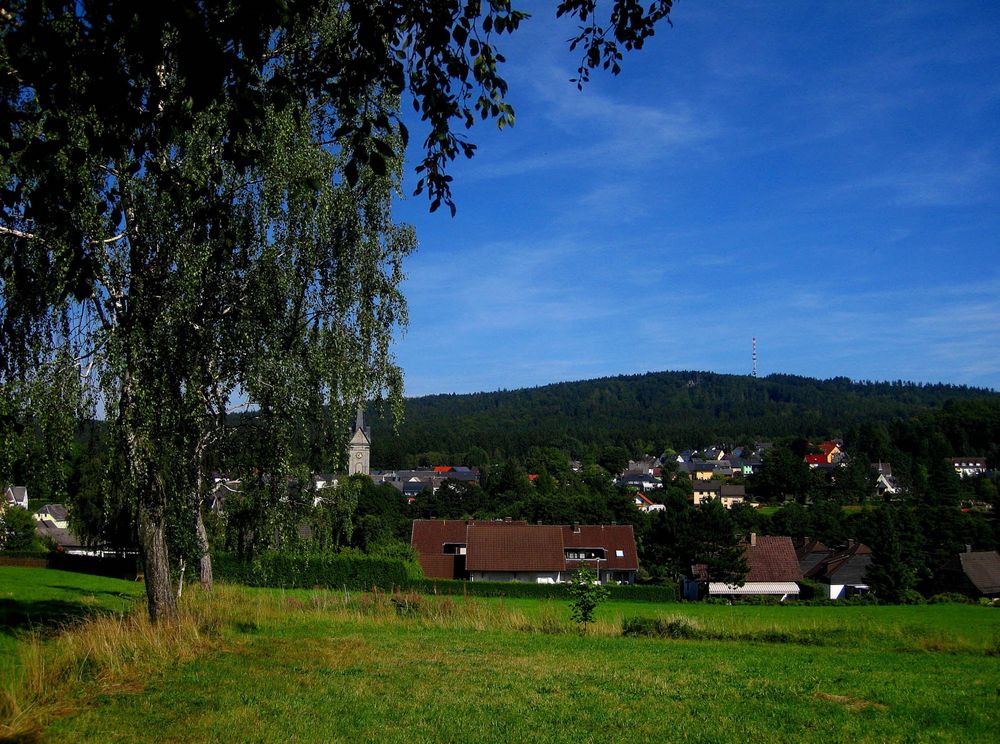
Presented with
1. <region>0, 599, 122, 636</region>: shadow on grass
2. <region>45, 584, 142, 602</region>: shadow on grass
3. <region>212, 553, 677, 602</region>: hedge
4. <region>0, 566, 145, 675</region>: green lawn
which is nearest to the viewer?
<region>0, 566, 145, 675</region>: green lawn

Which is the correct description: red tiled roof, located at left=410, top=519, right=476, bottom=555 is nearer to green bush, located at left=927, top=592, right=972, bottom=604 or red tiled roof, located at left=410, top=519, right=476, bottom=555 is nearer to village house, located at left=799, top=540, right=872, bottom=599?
village house, located at left=799, top=540, right=872, bottom=599

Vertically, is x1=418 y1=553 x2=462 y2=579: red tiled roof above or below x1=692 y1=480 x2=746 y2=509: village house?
below

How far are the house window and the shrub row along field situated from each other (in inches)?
1625

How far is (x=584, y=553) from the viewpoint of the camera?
186ft

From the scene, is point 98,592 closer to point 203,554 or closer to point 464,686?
point 203,554

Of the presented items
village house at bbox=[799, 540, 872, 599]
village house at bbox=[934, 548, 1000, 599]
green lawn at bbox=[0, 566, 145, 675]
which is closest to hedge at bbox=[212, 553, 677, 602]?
green lawn at bbox=[0, 566, 145, 675]

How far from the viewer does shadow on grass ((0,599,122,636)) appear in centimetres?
1329

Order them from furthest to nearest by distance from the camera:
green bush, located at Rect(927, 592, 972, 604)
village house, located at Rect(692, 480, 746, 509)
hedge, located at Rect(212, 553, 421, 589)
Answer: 1. village house, located at Rect(692, 480, 746, 509)
2. green bush, located at Rect(927, 592, 972, 604)
3. hedge, located at Rect(212, 553, 421, 589)

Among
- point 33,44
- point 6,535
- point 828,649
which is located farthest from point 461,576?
point 33,44

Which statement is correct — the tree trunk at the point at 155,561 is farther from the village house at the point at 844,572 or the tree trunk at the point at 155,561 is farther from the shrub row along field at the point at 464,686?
the village house at the point at 844,572

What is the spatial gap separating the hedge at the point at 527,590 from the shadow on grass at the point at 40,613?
1956 cm

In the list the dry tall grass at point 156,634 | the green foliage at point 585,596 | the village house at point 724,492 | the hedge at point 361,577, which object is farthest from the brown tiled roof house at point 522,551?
the village house at point 724,492

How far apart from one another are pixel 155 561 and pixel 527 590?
30861 mm

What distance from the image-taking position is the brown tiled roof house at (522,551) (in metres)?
51.9
